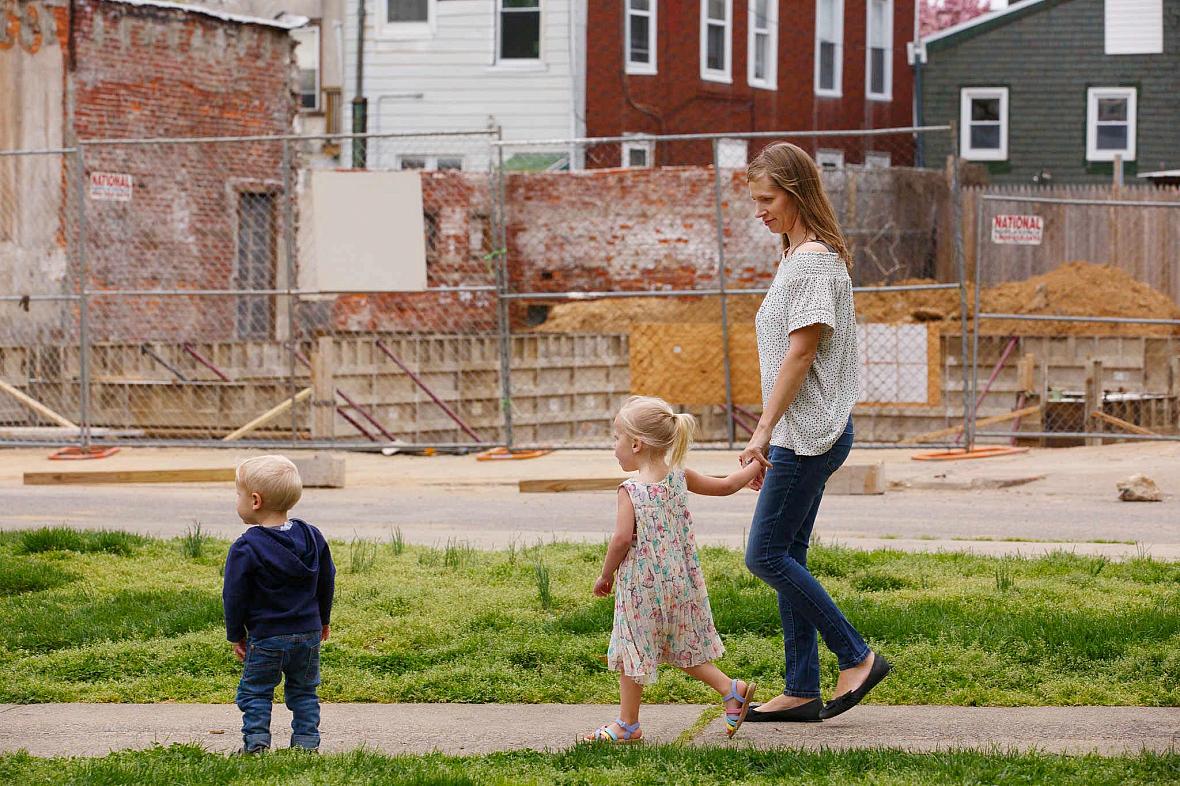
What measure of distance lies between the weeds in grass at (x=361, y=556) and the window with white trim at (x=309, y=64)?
81.4ft

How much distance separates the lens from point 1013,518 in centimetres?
1143

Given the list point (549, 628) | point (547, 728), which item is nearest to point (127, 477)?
point (549, 628)

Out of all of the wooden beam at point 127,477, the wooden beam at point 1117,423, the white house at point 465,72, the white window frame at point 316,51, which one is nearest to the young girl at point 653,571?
the wooden beam at point 127,477

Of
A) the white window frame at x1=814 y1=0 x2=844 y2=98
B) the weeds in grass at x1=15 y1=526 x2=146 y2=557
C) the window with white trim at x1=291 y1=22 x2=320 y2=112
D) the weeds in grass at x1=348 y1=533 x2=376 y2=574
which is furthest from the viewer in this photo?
the white window frame at x1=814 y1=0 x2=844 y2=98

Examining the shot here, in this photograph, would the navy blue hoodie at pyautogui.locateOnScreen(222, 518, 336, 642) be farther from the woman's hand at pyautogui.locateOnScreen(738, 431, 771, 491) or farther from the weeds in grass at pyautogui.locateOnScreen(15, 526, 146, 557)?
the weeds in grass at pyautogui.locateOnScreen(15, 526, 146, 557)

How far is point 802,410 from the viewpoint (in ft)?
17.8

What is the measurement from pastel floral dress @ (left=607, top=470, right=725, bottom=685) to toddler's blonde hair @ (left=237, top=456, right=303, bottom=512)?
1.07 metres

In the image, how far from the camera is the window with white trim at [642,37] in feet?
106

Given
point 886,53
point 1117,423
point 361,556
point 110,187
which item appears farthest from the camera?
point 886,53

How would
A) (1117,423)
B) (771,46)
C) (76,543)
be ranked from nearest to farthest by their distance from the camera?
(76,543), (1117,423), (771,46)

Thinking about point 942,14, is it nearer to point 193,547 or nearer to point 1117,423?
point 1117,423

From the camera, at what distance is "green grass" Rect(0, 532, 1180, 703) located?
6141mm

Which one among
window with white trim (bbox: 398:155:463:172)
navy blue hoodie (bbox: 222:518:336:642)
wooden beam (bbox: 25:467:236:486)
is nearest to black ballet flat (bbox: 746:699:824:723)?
navy blue hoodie (bbox: 222:518:336:642)

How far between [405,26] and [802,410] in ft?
91.1
